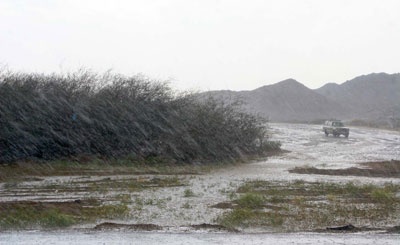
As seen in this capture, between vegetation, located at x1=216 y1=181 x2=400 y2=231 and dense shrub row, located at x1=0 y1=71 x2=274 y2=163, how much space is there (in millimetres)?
13191

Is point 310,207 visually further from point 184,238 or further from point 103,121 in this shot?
point 103,121

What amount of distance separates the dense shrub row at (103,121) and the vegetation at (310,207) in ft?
43.3

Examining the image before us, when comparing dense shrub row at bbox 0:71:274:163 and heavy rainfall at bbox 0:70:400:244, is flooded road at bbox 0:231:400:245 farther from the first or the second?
dense shrub row at bbox 0:71:274:163

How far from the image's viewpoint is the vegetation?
17.8 metres

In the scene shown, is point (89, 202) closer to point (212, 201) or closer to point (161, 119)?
point (212, 201)

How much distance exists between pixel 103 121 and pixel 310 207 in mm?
20620

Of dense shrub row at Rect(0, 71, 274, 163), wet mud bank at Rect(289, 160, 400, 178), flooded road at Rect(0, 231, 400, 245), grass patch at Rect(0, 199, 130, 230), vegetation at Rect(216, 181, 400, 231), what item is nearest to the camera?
flooded road at Rect(0, 231, 400, 245)

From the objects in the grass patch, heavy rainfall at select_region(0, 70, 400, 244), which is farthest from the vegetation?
the grass patch

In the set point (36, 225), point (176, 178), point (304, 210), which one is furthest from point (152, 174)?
point (36, 225)

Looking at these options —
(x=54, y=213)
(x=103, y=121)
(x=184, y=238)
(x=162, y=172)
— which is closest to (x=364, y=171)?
(x=162, y=172)

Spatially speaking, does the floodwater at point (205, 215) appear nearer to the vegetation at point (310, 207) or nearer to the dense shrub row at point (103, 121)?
the vegetation at point (310, 207)

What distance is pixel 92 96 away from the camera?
40406mm

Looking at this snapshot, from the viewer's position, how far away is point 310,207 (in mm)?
20844

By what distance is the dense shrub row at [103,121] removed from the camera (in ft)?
122
